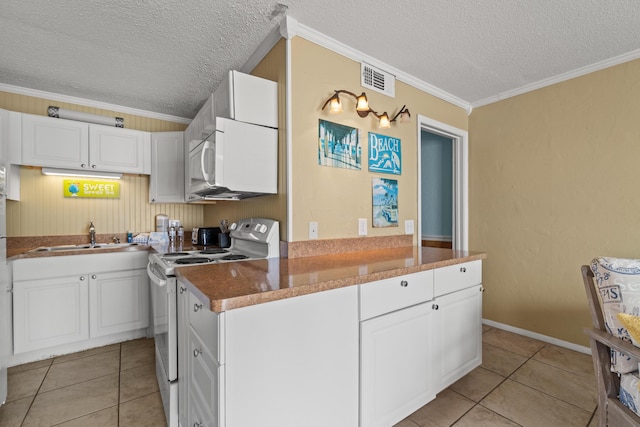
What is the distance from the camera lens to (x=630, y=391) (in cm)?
121

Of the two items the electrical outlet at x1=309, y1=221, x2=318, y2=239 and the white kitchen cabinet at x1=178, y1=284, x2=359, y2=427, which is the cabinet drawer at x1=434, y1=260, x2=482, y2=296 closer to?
the white kitchen cabinet at x1=178, y1=284, x2=359, y2=427

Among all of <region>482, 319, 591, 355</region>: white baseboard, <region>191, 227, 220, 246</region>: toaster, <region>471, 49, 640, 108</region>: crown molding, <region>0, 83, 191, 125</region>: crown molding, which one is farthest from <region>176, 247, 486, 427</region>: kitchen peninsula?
<region>0, 83, 191, 125</region>: crown molding

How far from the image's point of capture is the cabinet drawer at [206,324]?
1.03 metres

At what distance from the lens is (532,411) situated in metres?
1.78

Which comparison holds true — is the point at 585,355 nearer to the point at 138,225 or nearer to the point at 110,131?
the point at 138,225

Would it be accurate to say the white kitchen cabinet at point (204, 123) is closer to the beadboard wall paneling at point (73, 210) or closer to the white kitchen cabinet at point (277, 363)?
the beadboard wall paneling at point (73, 210)

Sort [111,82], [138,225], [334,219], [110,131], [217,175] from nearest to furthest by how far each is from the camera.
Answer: [217,175] < [334,219] < [111,82] < [110,131] < [138,225]

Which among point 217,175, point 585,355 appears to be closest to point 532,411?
point 585,355

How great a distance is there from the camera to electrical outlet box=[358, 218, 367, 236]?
2281 mm

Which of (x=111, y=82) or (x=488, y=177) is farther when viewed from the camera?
(x=488, y=177)

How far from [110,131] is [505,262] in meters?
4.34

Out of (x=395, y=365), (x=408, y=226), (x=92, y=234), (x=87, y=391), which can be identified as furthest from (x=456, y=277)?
(x=92, y=234)

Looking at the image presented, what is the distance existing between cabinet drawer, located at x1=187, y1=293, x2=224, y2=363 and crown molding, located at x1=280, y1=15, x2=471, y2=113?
1.70m

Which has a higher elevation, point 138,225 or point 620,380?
point 138,225
